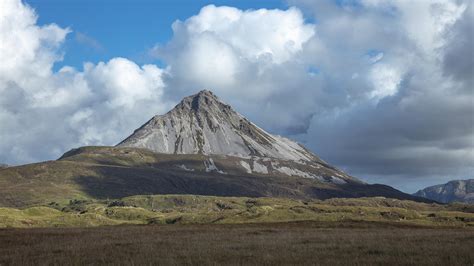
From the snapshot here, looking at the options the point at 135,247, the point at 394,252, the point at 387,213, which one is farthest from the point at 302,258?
the point at 387,213

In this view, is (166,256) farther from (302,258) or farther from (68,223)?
(68,223)

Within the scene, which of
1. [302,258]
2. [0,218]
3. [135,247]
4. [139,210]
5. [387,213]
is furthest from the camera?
[139,210]

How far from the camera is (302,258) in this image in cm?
3020

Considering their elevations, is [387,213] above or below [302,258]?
above

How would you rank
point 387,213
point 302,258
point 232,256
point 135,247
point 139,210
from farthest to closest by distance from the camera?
point 139,210 → point 387,213 → point 135,247 → point 232,256 → point 302,258

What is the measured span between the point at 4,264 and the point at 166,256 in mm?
9738

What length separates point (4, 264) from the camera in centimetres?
3203

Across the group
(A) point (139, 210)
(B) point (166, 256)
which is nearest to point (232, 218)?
(A) point (139, 210)

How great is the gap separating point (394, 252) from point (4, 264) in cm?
2390

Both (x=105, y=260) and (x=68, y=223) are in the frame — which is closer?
(x=105, y=260)

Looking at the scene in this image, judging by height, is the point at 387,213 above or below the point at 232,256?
above

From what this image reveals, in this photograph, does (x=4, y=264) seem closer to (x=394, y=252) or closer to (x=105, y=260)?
(x=105, y=260)

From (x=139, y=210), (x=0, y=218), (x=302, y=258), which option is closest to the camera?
(x=302, y=258)

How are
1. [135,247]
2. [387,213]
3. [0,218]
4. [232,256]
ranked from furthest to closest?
[387,213] < [0,218] < [135,247] < [232,256]
